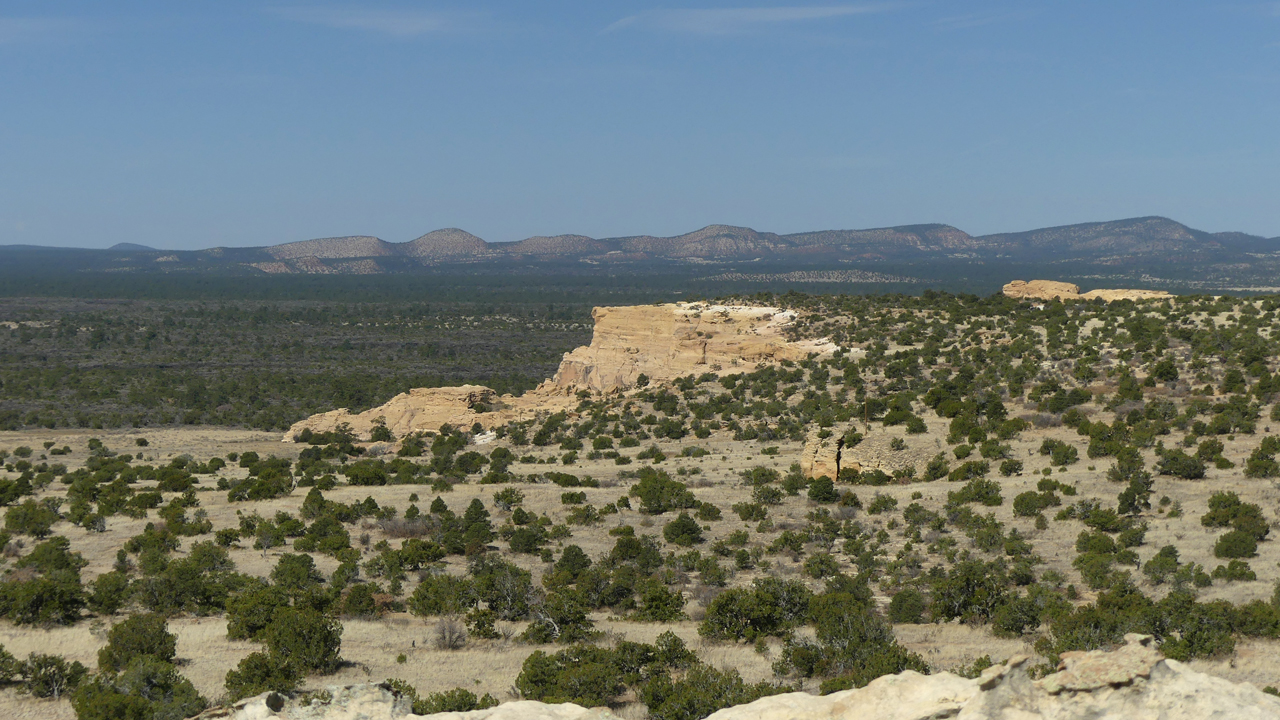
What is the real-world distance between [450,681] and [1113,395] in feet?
93.5

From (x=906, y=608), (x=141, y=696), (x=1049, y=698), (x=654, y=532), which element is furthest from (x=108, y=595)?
(x=1049, y=698)

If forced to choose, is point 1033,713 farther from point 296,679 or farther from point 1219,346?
point 1219,346

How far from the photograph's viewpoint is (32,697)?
1377 centimetres

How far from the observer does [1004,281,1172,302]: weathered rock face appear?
2167 inches

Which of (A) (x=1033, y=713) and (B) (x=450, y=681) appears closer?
(A) (x=1033, y=713)

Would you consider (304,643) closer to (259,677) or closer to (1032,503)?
(259,677)

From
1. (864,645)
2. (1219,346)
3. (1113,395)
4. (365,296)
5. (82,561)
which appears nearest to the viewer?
(864,645)

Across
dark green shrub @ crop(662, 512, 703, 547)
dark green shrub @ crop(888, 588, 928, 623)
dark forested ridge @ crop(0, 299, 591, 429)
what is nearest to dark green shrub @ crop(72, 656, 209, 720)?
dark green shrub @ crop(888, 588, 928, 623)

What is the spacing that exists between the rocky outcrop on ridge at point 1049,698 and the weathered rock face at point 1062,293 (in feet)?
161

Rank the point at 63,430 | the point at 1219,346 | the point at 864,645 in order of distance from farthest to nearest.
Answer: the point at 63,430 → the point at 1219,346 → the point at 864,645

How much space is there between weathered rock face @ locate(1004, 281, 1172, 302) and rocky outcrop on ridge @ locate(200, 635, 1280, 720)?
48960 millimetres

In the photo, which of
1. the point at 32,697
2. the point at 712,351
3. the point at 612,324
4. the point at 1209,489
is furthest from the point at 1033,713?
the point at 612,324

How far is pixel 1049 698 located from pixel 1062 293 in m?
53.9

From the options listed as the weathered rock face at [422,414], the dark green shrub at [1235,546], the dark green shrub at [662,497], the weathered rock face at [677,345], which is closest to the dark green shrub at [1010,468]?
the dark green shrub at [1235,546]
